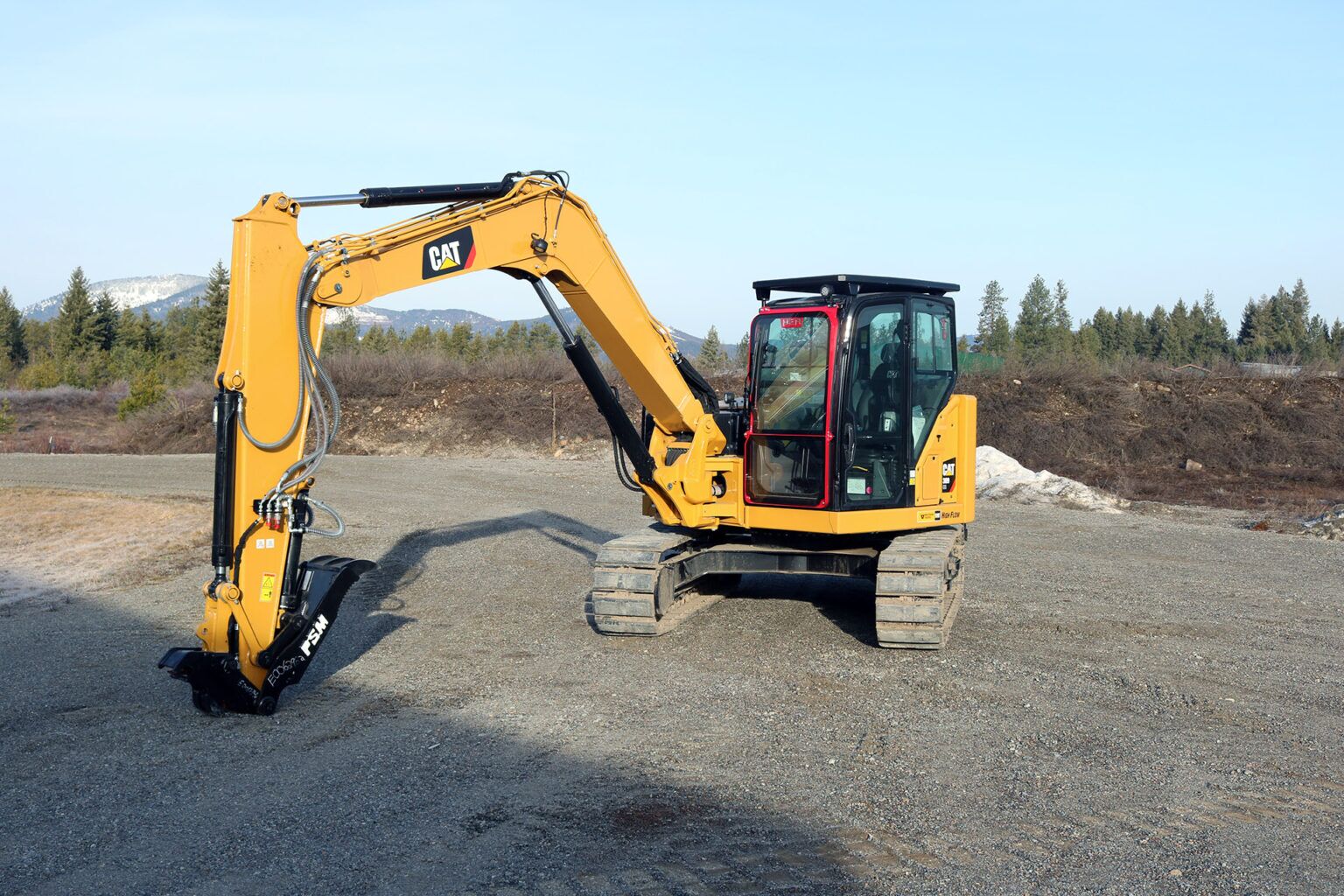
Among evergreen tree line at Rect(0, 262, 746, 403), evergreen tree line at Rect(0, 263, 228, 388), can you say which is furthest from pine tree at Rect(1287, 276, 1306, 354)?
evergreen tree line at Rect(0, 263, 228, 388)

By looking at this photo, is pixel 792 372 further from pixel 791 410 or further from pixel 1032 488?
pixel 1032 488

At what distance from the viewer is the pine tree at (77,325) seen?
6494 cm

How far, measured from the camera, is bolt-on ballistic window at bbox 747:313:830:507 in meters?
9.30

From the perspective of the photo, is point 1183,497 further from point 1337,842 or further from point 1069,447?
point 1337,842

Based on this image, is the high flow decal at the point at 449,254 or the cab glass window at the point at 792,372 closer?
the high flow decal at the point at 449,254

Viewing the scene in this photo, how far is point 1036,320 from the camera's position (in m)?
78.9

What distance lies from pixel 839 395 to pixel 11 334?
8363cm

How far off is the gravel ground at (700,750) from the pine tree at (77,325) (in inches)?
2367

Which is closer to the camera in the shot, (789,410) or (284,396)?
(284,396)

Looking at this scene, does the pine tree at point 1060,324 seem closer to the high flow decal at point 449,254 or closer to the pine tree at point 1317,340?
the pine tree at point 1317,340

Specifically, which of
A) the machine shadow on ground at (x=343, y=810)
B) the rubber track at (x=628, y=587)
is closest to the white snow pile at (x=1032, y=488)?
the rubber track at (x=628, y=587)

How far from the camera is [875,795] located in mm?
5961

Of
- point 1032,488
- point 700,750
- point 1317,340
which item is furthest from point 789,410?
point 1317,340

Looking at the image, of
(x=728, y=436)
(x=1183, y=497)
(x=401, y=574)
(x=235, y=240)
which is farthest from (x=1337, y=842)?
(x=1183, y=497)
